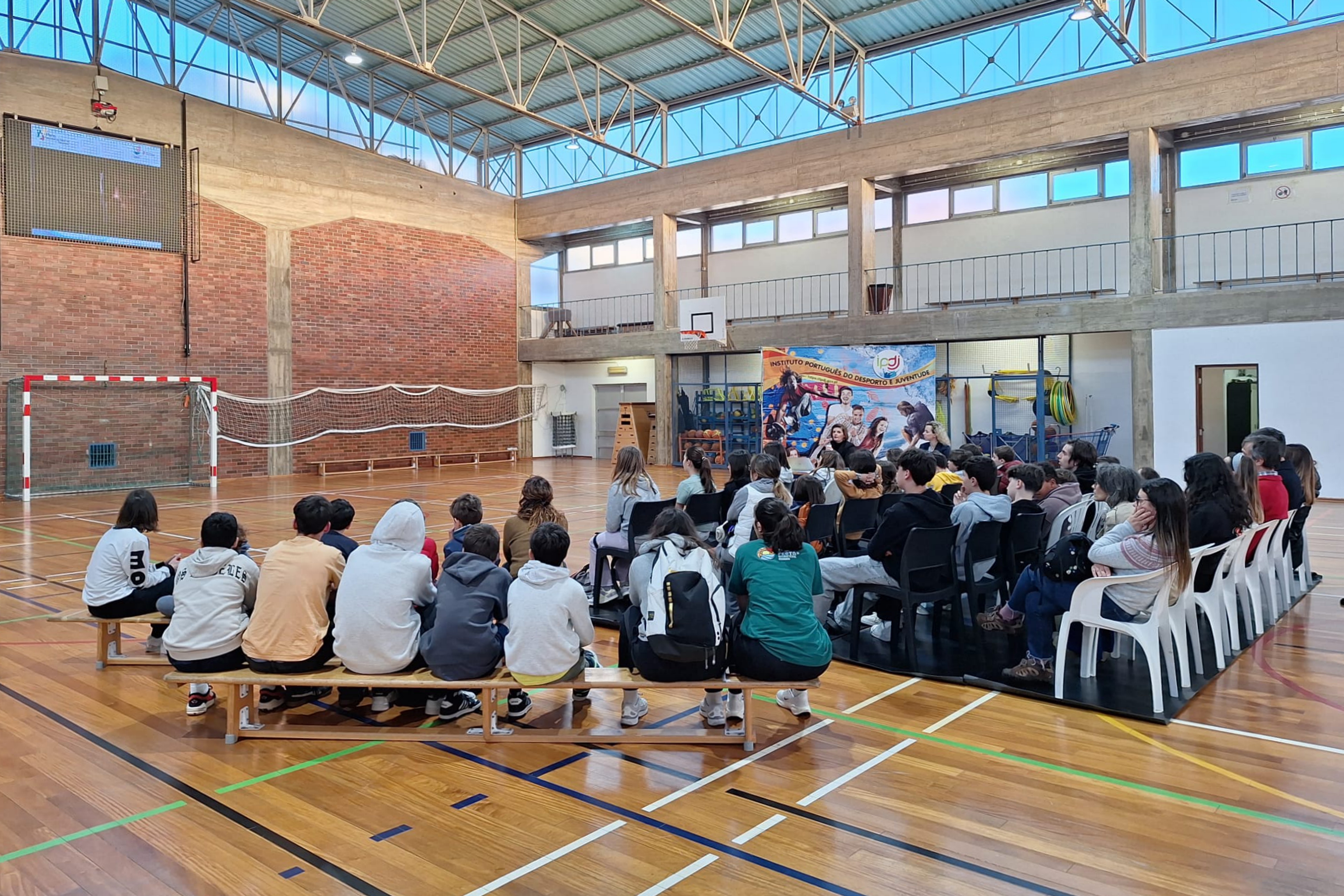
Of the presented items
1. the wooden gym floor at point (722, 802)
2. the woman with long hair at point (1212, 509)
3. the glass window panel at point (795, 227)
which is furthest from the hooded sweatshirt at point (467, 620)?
the glass window panel at point (795, 227)

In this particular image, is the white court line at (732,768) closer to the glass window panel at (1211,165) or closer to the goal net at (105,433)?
the goal net at (105,433)

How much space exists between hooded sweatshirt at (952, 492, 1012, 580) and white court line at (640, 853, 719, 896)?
119 inches

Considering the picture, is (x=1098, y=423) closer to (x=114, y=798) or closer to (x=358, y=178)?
(x=358, y=178)

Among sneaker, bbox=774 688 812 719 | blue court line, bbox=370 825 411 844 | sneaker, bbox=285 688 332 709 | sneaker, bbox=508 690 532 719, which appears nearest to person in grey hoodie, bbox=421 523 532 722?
sneaker, bbox=508 690 532 719

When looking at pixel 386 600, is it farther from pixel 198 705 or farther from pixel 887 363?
pixel 887 363

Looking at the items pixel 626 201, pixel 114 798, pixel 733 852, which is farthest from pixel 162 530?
pixel 626 201

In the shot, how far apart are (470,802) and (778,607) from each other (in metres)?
1.50

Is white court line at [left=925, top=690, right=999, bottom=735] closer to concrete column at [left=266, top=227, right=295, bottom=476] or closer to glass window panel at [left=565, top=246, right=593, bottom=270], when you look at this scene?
concrete column at [left=266, top=227, right=295, bottom=476]

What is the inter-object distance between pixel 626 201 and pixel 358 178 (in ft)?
19.2

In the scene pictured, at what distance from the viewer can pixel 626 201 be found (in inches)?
840

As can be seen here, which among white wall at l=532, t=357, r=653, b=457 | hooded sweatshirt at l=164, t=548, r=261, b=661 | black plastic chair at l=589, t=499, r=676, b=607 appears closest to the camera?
hooded sweatshirt at l=164, t=548, r=261, b=661

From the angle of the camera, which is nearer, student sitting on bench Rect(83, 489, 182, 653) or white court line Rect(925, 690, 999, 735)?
white court line Rect(925, 690, 999, 735)

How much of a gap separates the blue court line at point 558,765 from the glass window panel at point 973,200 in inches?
666

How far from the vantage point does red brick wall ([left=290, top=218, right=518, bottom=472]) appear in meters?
19.2
